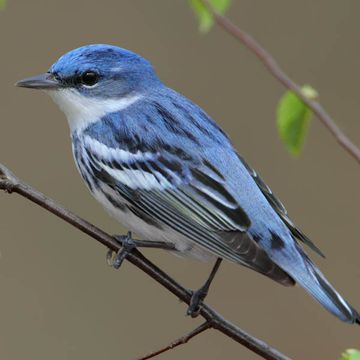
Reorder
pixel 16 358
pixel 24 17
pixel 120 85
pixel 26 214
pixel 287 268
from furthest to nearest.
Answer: pixel 24 17 → pixel 26 214 → pixel 16 358 → pixel 120 85 → pixel 287 268

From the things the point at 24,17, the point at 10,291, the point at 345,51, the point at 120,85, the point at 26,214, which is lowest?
the point at 10,291

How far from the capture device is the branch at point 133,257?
3.42m

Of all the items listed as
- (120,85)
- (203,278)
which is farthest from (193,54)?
(120,85)

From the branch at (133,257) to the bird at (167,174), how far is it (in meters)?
0.15

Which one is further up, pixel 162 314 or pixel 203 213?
pixel 203 213

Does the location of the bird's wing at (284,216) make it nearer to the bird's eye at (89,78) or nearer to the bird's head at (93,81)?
the bird's head at (93,81)

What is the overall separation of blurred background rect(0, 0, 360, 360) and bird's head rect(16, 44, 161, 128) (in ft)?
6.97

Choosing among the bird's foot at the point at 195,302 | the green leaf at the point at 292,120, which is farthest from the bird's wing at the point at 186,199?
the green leaf at the point at 292,120

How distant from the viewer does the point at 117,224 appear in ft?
22.2

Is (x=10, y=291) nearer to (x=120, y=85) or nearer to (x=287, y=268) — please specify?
(x=120, y=85)

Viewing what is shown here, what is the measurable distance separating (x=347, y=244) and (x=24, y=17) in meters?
2.98

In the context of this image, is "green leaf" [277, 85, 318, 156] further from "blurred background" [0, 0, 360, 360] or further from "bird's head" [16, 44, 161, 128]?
"blurred background" [0, 0, 360, 360]

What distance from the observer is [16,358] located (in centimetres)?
629

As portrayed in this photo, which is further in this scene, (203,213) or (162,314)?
(162,314)
